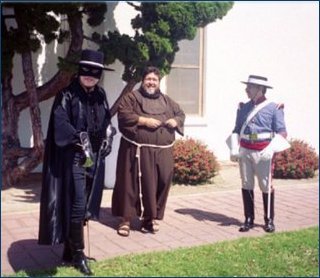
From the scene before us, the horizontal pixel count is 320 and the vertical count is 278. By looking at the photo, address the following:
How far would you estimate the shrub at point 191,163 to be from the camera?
7.90m

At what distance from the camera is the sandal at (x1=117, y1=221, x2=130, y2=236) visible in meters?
5.19

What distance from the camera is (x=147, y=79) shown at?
512cm

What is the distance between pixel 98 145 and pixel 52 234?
0.86m

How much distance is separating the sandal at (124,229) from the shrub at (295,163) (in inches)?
174

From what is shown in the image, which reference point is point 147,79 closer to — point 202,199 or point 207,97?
point 202,199

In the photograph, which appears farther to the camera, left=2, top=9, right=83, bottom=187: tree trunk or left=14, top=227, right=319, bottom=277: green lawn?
left=2, top=9, right=83, bottom=187: tree trunk

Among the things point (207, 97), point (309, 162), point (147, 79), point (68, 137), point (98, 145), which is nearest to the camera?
point (68, 137)

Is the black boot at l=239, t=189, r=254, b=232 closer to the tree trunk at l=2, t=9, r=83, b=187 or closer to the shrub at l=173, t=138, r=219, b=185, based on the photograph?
the shrub at l=173, t=138, r=219, b=185

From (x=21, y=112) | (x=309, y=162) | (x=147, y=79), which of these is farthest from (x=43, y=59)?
(x=309, y=162)

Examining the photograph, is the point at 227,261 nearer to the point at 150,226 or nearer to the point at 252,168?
the point at 150,226

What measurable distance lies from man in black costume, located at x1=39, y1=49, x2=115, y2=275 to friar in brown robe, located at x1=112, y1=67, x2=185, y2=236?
1027mm

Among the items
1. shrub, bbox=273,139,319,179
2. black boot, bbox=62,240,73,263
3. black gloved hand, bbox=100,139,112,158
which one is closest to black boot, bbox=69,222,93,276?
black boot, bbox=62,240,73,263

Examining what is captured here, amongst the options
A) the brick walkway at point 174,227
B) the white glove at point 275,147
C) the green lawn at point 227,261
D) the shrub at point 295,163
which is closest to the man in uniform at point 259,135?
the white glove at point 275,147

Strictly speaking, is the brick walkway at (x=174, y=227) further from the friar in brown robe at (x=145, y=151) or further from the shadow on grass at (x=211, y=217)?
the friar in brown robe at (x=145, y=151)
